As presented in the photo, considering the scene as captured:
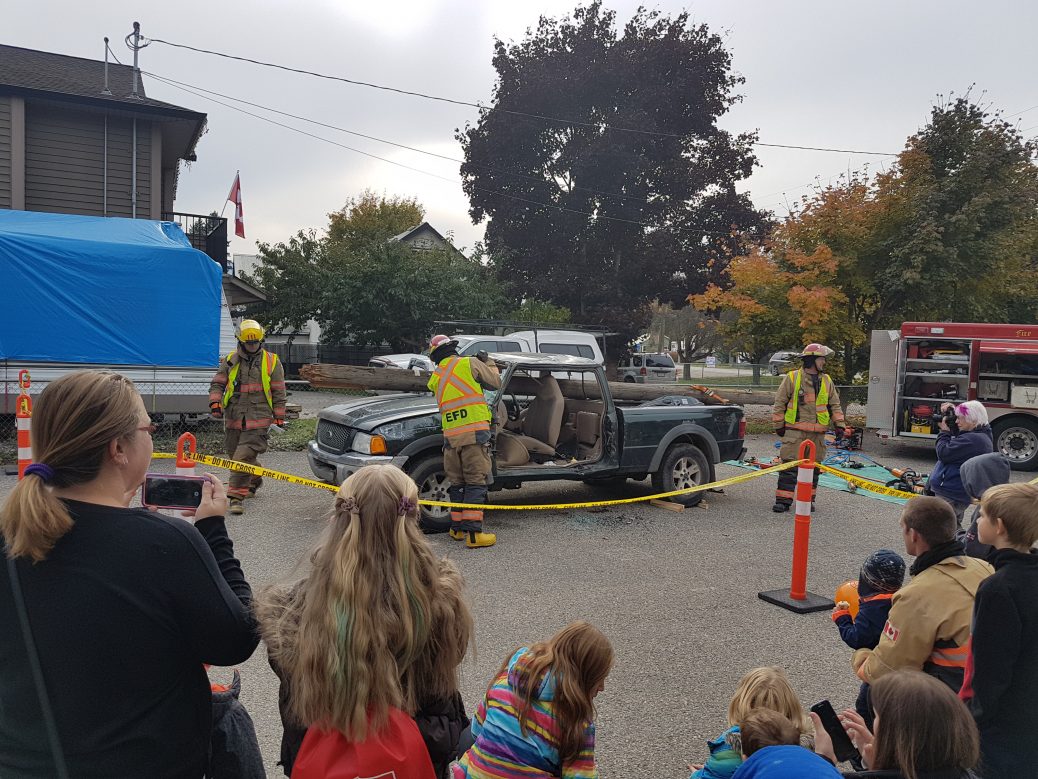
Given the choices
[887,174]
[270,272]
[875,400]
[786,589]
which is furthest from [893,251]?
[270,272]

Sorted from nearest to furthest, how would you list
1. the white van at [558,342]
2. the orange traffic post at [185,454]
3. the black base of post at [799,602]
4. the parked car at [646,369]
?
1. the orange traffic post at [185,454]
2. the black base of post at [799,602]
3. the white van at [558,342]
4. the parked car at [646,369]

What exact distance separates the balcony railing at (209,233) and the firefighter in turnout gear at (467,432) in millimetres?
13485

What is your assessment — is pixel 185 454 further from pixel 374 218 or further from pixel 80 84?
pixel 374 218

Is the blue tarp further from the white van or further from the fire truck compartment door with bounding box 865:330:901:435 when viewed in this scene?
the fire truck compartment door with bounding box 865:330:901:435

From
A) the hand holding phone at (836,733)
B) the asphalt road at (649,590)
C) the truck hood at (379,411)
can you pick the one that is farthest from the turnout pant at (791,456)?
the hand holding phone at (836,733)

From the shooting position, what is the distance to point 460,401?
7406 mm

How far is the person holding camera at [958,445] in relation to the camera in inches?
244

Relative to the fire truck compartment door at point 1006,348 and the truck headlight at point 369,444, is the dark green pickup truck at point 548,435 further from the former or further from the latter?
the fire truck compartment door at point 1006,348

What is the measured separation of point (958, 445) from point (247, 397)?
712 centimetres

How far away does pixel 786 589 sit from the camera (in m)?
6.38

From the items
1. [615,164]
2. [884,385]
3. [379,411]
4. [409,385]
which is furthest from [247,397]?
[615,164]

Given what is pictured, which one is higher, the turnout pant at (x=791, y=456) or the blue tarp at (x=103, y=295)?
the blue tarp at (x=103, y=295)

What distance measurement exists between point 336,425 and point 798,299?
1149 centimetres

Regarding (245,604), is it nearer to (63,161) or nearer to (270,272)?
(63,161)
